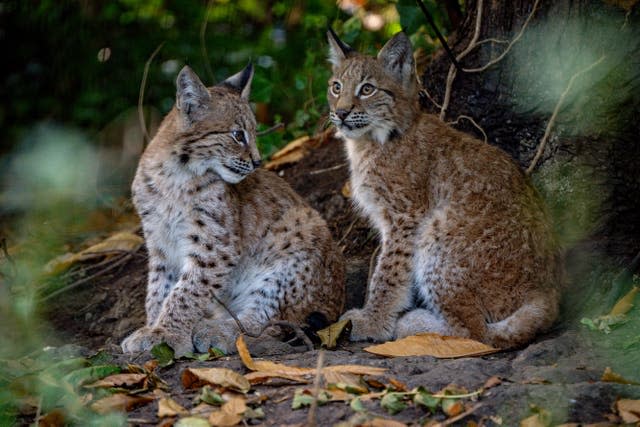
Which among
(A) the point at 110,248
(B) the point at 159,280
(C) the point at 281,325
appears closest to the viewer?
(C) the point at 281,325

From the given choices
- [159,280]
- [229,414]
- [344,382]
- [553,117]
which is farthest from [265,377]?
[553,117]

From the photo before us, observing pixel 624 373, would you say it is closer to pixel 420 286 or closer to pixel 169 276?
pixel 420 286

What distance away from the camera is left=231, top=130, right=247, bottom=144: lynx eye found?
5.34 m

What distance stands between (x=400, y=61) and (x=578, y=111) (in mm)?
1220

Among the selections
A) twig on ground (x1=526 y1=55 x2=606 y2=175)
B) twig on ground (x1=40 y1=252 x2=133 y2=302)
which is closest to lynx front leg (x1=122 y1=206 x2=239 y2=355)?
twig on ground (x1=40 y1=252 x2=133 y2=302)

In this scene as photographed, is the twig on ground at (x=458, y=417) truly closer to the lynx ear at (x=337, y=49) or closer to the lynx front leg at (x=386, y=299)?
the lynx front leg at (x=386, y=299)

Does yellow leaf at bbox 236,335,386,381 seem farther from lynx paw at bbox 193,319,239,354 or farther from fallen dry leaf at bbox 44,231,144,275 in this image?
fallen dry leaf at bbox 44,231,144,275

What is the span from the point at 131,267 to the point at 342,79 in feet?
7.92

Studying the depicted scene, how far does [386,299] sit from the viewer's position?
535 cm

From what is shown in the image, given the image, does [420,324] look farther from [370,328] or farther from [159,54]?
[159,54]

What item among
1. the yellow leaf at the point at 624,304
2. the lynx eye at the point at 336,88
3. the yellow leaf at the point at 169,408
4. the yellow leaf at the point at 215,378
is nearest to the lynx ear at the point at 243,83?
the lynx eye at the point at 336,88

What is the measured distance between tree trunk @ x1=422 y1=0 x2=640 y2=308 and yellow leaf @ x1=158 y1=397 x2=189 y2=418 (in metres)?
2.87

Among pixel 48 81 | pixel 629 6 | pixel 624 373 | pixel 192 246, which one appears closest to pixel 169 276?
pixel 192 246

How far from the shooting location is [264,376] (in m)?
3.99
